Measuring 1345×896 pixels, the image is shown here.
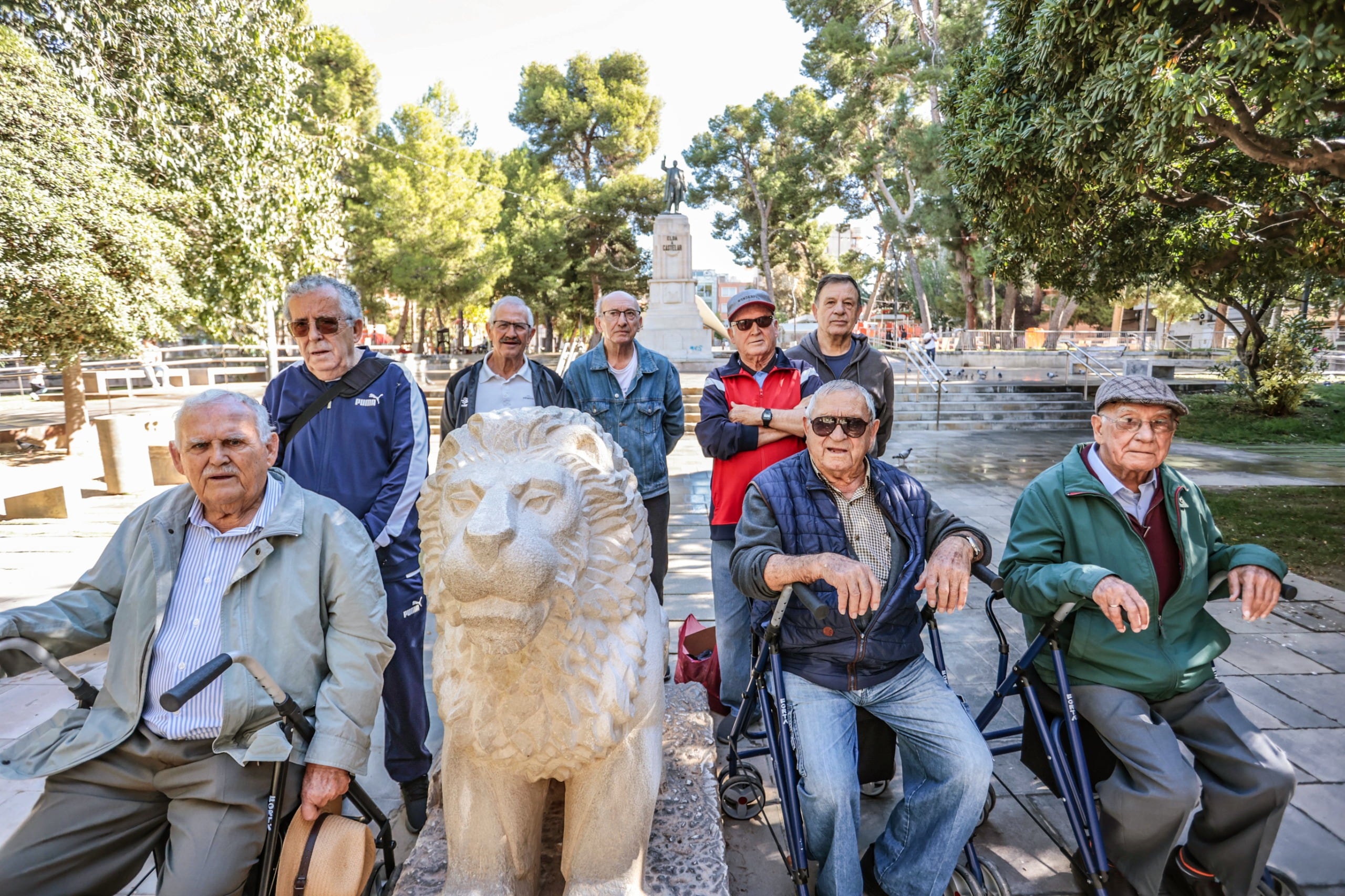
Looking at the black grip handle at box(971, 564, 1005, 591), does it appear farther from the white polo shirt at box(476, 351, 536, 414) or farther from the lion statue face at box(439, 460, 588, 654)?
the white polo shirt at box(476, 351, 536, 414)

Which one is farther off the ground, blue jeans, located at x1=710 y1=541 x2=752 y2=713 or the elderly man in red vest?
the elderly man in red vest

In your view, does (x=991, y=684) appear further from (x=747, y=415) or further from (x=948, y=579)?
(x=948, y=579)

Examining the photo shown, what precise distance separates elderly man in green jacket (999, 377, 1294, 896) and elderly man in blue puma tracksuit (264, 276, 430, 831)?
1990mm

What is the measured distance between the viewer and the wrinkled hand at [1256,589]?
200 centimetres

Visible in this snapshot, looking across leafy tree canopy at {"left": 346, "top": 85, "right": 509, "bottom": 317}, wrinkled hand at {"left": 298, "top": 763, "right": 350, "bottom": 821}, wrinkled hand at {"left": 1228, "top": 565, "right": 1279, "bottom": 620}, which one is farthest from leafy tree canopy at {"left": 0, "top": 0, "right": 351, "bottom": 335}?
leafy tree canopy at {"left": 346, "top": 85, "right": 509, "bottom": 317}

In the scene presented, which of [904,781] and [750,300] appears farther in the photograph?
[750,300]

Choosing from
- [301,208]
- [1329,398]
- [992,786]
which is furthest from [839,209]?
[992,786]

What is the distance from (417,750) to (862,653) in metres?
1.58

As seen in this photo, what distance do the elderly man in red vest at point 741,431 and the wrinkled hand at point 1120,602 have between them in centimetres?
118

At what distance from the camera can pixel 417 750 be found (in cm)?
254

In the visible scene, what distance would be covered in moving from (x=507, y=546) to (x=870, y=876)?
169 centimetres

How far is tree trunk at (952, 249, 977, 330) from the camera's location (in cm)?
2147

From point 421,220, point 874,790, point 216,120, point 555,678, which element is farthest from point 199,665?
point 421,220

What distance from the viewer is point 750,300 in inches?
116
